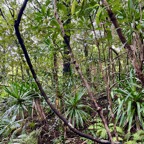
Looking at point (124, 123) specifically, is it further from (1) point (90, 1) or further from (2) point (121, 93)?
(1) point (90, 1)

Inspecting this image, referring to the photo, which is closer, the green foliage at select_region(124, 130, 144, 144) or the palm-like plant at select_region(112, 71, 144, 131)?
the green foliage at select_region(124, 130, 144, 144)

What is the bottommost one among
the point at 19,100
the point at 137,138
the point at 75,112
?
the point at 137,138

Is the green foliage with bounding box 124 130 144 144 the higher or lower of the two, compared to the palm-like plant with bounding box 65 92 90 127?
lower

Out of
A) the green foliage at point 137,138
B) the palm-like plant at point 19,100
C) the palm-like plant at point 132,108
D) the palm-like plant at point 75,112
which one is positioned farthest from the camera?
the palm-like plant at point 19,100

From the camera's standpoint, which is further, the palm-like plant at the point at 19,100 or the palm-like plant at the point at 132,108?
the palm-like plant at the point at 19,100

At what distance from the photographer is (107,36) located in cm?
119

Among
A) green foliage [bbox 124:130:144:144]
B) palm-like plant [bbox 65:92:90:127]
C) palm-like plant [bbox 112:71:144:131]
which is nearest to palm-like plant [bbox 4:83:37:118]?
palm-like plant [bbox 65:92:90:127]

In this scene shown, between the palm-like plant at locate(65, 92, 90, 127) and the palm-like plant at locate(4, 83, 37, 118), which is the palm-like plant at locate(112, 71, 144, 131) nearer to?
the palm-like plant at locate(65, 92, 90, 127)

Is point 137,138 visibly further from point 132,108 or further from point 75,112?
point 75,112

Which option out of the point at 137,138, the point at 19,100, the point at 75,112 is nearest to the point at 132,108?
the point at 137,138

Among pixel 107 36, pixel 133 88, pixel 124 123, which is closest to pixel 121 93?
pixel 133 88

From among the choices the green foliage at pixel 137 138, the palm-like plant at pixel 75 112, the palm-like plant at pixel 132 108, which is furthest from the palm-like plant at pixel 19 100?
the green foliage at pixel 137 138

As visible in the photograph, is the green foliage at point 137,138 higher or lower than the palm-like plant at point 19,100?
lower

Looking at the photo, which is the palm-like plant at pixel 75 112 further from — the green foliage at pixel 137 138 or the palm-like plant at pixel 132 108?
the green foliage at pixel 137 138
